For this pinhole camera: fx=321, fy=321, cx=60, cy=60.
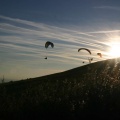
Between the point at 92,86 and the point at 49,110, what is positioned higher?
the point at 92,86

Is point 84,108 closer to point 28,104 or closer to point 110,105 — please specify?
point 110,105

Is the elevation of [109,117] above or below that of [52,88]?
below

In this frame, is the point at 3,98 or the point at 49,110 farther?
the point at 3,98

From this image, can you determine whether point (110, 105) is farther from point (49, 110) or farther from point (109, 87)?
point (49, 110)

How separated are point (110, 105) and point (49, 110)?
3142 millimetres

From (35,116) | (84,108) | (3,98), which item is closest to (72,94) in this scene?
(84,108)

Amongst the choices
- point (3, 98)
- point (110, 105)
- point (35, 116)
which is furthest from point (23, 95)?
point (110, 105)

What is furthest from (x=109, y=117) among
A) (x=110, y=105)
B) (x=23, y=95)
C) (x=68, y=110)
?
(x=23, y=95)

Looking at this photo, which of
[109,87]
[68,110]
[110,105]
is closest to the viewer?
[68,110]

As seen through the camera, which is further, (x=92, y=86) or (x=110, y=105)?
(x=92, y=86)

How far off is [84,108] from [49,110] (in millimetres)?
1669

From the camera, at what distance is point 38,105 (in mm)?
15414

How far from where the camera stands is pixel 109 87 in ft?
56.9

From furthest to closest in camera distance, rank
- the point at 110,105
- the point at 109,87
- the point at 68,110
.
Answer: the point at 109,87 < the point at 110,105 < the point at 68,110
